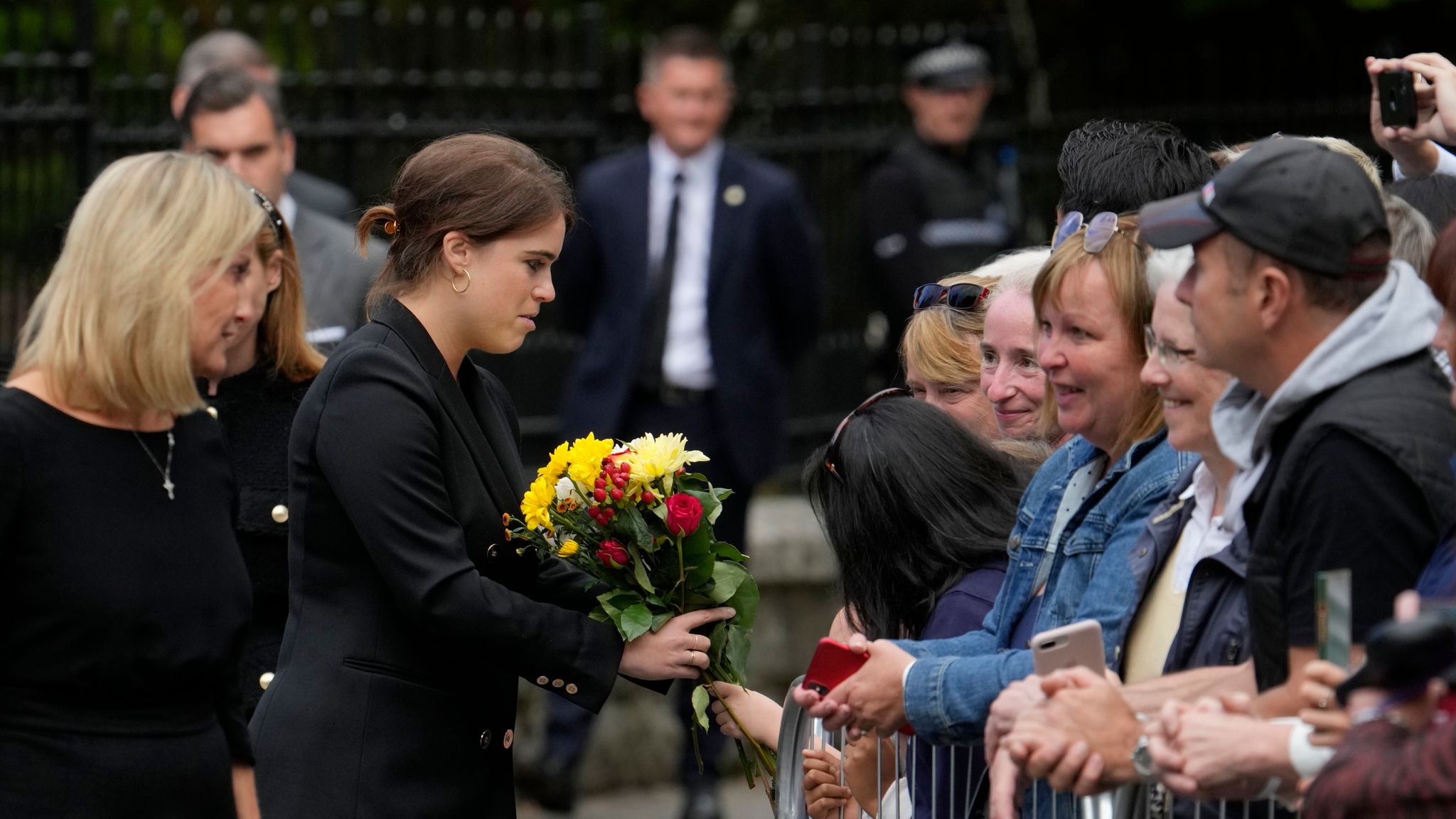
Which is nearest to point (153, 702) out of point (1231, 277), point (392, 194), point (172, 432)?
point (172, 432)

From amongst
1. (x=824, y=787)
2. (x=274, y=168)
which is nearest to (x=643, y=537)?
(x=824, y=787)

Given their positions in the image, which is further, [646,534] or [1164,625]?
[646,534]

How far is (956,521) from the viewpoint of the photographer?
3.55 meters

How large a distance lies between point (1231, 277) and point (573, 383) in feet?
15.4

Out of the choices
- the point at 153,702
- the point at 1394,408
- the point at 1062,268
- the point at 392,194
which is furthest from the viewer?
the point at 392,194

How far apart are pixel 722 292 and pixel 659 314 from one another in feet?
0.84

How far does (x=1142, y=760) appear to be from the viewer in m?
2.66

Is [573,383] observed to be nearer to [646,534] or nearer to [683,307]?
[683,307]

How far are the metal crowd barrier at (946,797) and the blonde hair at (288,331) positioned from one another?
1.51 m

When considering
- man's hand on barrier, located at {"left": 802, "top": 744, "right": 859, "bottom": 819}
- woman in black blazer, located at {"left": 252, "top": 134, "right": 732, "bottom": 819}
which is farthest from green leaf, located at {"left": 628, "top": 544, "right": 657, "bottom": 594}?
man's hand on barrier, located at {"left": 802, "top": 744, "right": 859, "bottom": 819}

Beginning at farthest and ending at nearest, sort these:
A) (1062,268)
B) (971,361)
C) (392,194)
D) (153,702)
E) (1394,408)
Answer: (971,361)
(392,194)
(1062,268)
(153,702)
(1394,408)

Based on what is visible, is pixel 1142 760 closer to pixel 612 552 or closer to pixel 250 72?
pixel 612 552

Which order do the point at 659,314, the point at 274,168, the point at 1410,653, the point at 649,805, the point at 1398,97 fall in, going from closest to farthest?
the point at 1410,653 < the point at 1398,97 < the point at 274,168 < the point at 659,314 < the point at 649,805

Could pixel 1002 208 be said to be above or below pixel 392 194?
below
